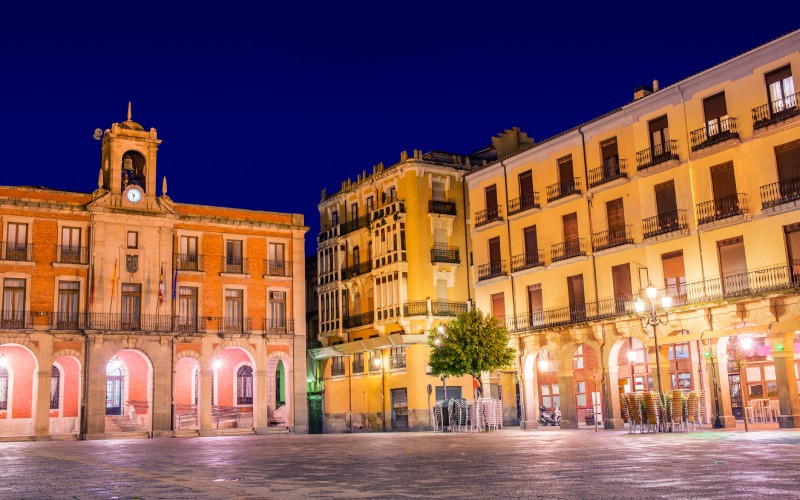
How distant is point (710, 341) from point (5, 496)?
28.4 metres

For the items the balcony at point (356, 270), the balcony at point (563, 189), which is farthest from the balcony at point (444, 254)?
the balcony at point (563, 189)

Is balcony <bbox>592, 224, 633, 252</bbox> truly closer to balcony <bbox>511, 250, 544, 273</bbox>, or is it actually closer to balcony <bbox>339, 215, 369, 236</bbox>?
balcony <bbox>511, 250, 544, 273</bbox>

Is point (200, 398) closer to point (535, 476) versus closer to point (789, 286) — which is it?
point (789, 286)

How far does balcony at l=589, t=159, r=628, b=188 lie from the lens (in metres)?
37.9

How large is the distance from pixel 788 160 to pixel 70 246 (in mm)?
37772

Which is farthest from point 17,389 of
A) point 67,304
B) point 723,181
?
point 723,181

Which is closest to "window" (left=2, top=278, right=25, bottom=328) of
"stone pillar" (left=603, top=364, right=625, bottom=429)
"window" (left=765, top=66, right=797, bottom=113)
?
"stone pillar" (left=603, top=364, right=625, bottom=429)

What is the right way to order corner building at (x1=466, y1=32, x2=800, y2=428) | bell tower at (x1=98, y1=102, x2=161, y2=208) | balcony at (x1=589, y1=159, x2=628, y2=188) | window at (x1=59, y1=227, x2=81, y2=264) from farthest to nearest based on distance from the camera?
bell tower at (x1=98, y1=102, x2=161, y2=208), window at (x1=59, y1=227, x2=81, y2=264), balcony at (x1=589, y1=159, x2=628, y2=188), corner building at (x1=466, y1=32, x2=800, y2=428)

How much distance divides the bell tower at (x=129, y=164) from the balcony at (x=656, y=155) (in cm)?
2902

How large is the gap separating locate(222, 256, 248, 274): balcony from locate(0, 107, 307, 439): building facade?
0.28 ft

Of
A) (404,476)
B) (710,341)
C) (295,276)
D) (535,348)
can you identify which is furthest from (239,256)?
(404,476)

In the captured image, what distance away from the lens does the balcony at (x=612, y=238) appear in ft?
123

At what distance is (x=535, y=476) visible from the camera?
12.0 m

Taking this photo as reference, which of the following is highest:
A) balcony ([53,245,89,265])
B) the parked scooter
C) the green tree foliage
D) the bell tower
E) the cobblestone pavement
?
the bell tower
